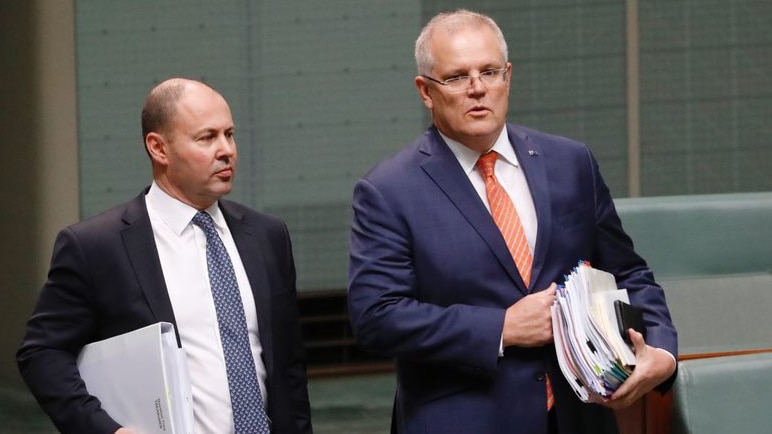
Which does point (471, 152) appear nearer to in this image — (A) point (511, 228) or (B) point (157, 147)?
(A) point (511, 228)

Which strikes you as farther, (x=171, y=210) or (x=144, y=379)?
(x=171, y=210)

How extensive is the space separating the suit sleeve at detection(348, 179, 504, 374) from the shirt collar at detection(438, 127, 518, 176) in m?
0.18

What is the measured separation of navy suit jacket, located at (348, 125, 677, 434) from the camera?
2.62 metres

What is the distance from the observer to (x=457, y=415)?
269 centimetres

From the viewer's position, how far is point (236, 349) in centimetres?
275

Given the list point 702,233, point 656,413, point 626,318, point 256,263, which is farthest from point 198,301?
point 702,233

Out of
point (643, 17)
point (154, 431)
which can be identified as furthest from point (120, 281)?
point (643, 17)

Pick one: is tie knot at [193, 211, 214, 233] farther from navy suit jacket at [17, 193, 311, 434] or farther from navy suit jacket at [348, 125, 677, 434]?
navy suit jacket at [348, 125, 677, 434]

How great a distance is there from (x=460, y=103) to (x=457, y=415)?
62cm


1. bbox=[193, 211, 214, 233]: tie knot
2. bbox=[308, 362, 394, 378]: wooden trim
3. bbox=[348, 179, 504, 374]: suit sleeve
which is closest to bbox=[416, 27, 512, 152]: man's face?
bbox=[348, 179, 504, 374]: suit sleeve

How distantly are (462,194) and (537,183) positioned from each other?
16cm

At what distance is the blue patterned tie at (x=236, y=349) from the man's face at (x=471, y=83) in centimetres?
57

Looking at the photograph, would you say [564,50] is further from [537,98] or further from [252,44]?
[252,44]

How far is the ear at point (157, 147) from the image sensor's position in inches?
110
